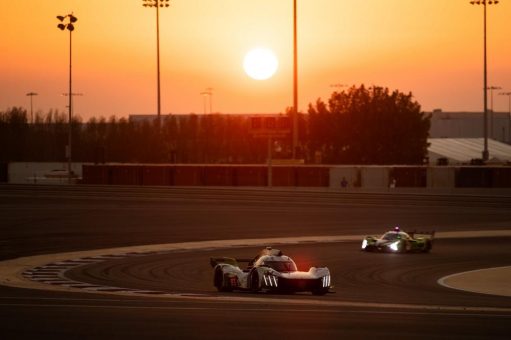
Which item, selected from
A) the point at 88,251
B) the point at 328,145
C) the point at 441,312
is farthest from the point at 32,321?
the point at 328,145

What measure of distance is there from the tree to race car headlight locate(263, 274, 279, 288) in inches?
4913

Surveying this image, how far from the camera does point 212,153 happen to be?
195875mm

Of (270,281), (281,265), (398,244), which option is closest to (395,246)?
(398,244)

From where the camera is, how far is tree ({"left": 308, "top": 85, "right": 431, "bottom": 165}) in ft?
520

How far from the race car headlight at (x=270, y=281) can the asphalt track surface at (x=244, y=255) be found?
2.45 ft

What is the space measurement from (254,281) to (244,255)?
1514 cm

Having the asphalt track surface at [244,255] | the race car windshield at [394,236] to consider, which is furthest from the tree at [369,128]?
the race car windshield at [394,236]

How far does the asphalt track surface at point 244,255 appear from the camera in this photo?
18547mm

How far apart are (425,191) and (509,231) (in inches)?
1163

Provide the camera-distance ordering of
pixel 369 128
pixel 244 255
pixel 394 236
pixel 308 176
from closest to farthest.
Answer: pixel 244 255
pixel 394 236
pixel 308 176
pixel 369 128

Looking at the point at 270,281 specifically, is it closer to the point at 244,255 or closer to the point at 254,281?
the point at 254,281

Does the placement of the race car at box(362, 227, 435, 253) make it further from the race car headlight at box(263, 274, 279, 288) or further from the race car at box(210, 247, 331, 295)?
the race car headlight at box(263, 274, 279, 288)

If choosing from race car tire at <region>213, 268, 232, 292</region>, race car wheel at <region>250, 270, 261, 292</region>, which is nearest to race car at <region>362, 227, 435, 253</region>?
race car tire at <region>213, 268, 232, 292</region>

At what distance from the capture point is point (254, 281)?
29.4m
